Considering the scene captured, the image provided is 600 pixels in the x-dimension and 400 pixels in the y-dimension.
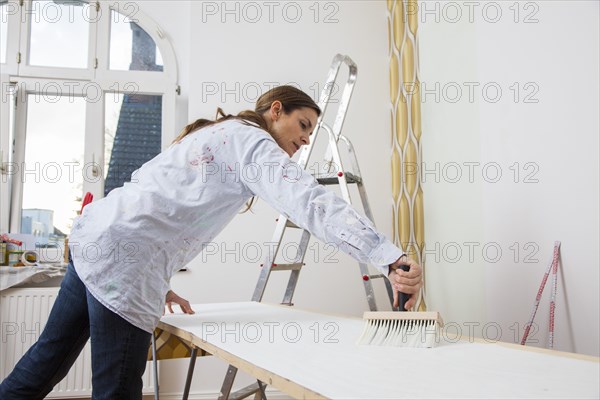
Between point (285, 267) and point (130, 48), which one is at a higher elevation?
point (130, 48)

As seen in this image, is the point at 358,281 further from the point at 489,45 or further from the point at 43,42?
the point at 43,42

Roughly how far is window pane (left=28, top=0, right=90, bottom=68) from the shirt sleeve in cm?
263

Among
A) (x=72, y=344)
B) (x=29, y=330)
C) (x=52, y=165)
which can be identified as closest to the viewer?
(x=72, y=344)

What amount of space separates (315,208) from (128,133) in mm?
2527

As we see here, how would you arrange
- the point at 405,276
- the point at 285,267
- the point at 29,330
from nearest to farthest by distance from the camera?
the point at 405,276, the point at 285,267, the point at 29,330

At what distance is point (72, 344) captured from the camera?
1319 mm

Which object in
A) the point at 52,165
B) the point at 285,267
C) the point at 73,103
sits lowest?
the point at 285,267

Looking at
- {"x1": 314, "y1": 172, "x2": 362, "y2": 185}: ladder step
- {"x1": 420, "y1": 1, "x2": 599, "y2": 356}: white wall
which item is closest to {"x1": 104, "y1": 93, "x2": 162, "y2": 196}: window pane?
{"x1": 314, "y1": 172, "x2": 362, "y2": 185}: ladder step

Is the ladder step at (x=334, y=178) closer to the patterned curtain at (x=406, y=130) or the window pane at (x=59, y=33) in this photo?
the patterned curtain at (x=406, y=130)

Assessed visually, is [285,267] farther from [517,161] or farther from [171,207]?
[171,207]

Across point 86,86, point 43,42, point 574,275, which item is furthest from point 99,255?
point 43,42

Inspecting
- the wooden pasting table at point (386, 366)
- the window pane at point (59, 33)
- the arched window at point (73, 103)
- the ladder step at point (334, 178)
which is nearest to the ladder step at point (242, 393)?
the wooden pasting table at point (386, 366)

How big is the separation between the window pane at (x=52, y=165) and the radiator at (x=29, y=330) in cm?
45

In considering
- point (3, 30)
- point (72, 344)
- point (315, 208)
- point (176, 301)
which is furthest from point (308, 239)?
point (3, 30)
